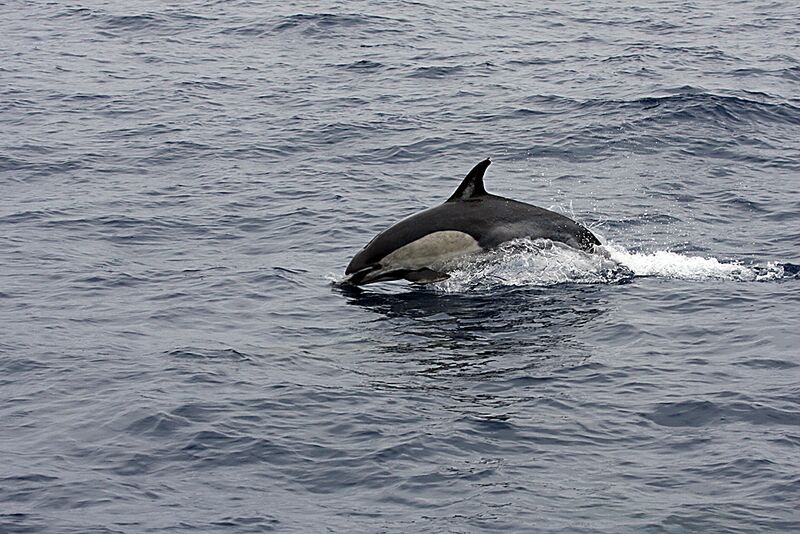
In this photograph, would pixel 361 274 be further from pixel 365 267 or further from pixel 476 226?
pixel 476 226

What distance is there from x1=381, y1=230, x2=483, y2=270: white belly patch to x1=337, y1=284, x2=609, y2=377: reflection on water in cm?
38

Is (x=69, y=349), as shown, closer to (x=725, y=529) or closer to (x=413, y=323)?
(x=413, y=323)

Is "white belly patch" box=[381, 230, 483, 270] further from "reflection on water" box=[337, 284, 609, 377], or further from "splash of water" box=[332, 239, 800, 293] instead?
"reflection on water" box=[337, 284, 609, 377]

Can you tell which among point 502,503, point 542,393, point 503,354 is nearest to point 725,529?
point 502,503

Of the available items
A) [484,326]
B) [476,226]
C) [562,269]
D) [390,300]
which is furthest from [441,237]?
[484,326]

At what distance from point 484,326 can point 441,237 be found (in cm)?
190

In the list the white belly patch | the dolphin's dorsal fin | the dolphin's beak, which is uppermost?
the dolphin's dorsal fin

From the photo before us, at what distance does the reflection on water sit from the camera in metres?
14.8

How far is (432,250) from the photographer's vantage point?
17438 mm

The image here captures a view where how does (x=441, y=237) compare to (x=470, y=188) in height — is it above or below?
below

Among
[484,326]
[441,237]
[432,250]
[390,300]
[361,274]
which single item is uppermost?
[441,237]

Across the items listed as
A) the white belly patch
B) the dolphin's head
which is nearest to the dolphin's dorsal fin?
the white belly patch

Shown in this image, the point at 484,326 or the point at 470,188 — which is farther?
the point at 470,188

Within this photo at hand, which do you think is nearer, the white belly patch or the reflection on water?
the reflection on water
